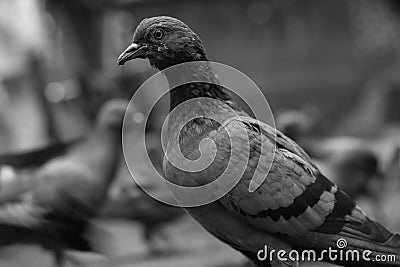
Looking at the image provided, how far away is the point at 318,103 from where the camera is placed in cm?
1063

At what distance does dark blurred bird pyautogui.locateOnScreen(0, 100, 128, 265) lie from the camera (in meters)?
5.01

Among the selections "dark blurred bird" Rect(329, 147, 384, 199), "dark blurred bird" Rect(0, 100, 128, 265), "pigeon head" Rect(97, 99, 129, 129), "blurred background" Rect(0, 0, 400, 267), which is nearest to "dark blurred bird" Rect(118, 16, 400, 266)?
"blurred background" Rect(0, 0, 400, 267)

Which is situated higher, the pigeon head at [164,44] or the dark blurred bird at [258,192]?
the pigeon head at [164,44]

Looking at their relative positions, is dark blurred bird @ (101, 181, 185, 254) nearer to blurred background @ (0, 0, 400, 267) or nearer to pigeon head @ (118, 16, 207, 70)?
blurred background @ (0, 0, 400, 267)

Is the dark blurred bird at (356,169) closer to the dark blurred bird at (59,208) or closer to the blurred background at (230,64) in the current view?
the blurred background at (230,64)

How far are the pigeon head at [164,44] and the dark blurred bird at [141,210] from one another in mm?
3036

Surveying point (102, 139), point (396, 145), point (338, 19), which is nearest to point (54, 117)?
point (102, 139)

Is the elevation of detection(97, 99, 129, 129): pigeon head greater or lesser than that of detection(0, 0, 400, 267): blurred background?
lesser

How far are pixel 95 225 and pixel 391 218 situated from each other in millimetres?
2970

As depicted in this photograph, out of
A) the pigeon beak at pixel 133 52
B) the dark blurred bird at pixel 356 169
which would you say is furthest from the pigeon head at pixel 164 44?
the dark blurred bird at pixel 356 169

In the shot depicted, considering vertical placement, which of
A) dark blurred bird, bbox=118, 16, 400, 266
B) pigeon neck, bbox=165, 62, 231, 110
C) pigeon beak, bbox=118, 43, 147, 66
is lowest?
dark blurred bird, bbox=118, 16, 400, 266

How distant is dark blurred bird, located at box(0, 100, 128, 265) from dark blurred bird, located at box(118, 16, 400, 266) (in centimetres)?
218

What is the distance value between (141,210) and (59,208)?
1.22 m

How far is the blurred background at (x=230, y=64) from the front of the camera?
6.43m
